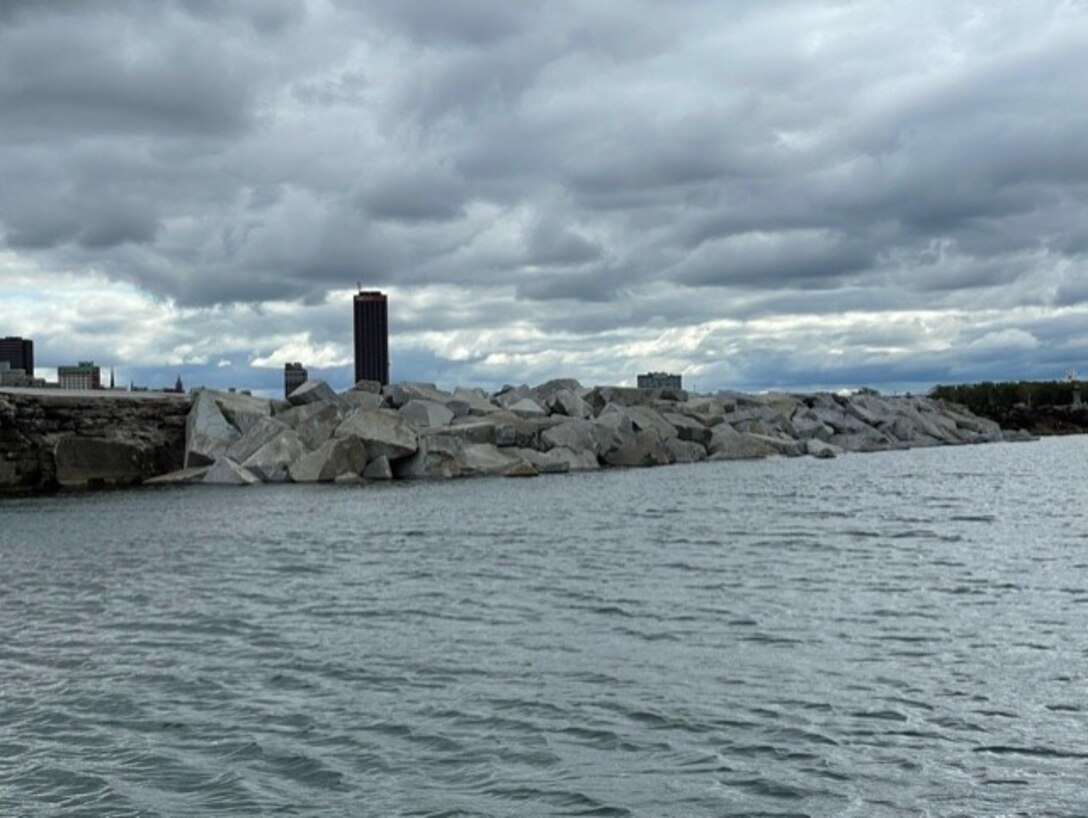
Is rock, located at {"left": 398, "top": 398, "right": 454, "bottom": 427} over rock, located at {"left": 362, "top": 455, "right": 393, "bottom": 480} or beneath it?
over

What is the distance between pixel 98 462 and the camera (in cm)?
4825

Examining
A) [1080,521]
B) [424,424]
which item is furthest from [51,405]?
[1080,521]

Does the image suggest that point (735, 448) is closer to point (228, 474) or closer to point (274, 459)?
point (274, 459)

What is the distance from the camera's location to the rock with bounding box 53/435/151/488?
47.5 metres

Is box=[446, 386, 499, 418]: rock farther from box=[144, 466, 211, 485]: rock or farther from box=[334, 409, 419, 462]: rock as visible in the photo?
box=[144, 466, 211, 485]: rock

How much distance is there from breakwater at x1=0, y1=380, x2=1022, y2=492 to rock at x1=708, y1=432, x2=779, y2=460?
886 millimetres

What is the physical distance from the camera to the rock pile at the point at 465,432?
46906mm

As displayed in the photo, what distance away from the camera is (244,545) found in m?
24.5

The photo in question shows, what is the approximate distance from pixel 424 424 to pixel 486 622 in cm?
3792

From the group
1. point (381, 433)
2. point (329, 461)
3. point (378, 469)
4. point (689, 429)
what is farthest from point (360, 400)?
point (689, 429)

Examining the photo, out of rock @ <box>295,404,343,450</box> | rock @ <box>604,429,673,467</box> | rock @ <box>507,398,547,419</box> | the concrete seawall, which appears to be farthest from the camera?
rock @ <box>604,429,673,467</box>

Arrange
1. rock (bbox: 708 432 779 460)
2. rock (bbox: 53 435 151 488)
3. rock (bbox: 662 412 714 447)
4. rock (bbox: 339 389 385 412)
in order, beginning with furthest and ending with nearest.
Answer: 1. rock (bbox: 708 432 779 460)
2. rock (bbox: 662 412 714 447)
3. rock (bbox: 339 389 385 412)
4. rock (bbox: 53 435 151 488)

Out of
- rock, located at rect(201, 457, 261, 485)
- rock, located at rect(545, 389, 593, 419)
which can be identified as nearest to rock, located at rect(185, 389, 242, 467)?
rock, located at rect(201, 457, 261, 485)

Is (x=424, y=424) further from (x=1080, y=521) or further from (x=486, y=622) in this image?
(x=486, y=622)
